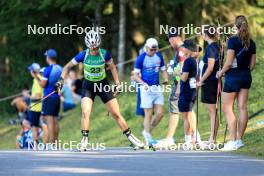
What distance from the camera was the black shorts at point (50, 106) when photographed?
777 inches

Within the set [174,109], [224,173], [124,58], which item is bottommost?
[224,173]

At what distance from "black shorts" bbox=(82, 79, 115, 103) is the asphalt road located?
1337 millimetres

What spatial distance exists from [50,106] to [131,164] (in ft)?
22.8

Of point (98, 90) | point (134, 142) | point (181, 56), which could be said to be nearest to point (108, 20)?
point (181, 56)

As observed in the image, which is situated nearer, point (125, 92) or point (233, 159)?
point (233, 159)

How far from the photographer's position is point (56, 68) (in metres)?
19.8

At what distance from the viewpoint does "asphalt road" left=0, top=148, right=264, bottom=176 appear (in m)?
12.0

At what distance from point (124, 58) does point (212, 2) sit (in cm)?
370

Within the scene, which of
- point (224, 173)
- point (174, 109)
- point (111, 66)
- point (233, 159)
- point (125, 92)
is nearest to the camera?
point (224, 173)

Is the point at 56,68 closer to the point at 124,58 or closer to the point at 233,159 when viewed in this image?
the point at 233,159

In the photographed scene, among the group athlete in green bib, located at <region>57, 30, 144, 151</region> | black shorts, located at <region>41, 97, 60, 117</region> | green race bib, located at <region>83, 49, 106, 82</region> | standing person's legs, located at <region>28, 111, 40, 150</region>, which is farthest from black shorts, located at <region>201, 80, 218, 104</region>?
standing person's legs, located at <region>28, 111, 40, 150</region>

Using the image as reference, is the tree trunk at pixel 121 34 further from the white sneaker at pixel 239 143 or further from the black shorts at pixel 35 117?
the white sneaker at pixel 239 143

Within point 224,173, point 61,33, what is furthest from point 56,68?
point 61,33

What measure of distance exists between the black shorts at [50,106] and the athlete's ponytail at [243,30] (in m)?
5.41
